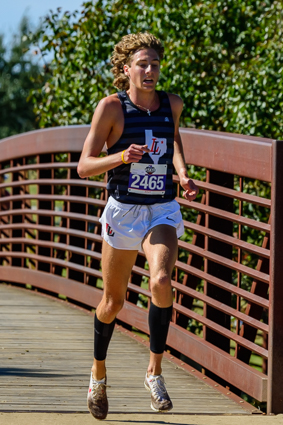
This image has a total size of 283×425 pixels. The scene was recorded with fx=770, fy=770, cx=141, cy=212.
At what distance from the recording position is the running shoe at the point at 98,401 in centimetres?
381

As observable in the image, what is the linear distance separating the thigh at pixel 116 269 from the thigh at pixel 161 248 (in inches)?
4.9

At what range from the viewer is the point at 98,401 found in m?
3.83

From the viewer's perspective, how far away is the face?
12.5 feet

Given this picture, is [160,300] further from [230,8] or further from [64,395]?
[230,8]

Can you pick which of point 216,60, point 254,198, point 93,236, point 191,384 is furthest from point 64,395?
point 216,60

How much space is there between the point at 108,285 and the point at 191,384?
117cm

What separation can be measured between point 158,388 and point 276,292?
800 mm

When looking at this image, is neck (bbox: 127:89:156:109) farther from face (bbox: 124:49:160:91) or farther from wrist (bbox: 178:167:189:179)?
wrist (bbox: 178:167:189:179)

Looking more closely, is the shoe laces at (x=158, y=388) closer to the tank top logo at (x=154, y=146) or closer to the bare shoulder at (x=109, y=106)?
the tank top logo at (x=154, y=146)

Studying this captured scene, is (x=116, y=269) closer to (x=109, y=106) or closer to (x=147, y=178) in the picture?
(x=147, y=178)

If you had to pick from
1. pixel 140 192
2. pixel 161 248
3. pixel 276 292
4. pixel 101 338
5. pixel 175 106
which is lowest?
pixel 101 338

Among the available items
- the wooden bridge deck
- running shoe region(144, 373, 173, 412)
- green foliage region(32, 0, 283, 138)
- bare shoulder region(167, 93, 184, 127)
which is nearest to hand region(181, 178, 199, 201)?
bare shoulder region(167, 93, 184, 127)

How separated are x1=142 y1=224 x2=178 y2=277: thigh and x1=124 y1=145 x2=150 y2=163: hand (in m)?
0.48

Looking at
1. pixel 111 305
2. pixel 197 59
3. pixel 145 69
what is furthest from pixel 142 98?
pixel 197 59
